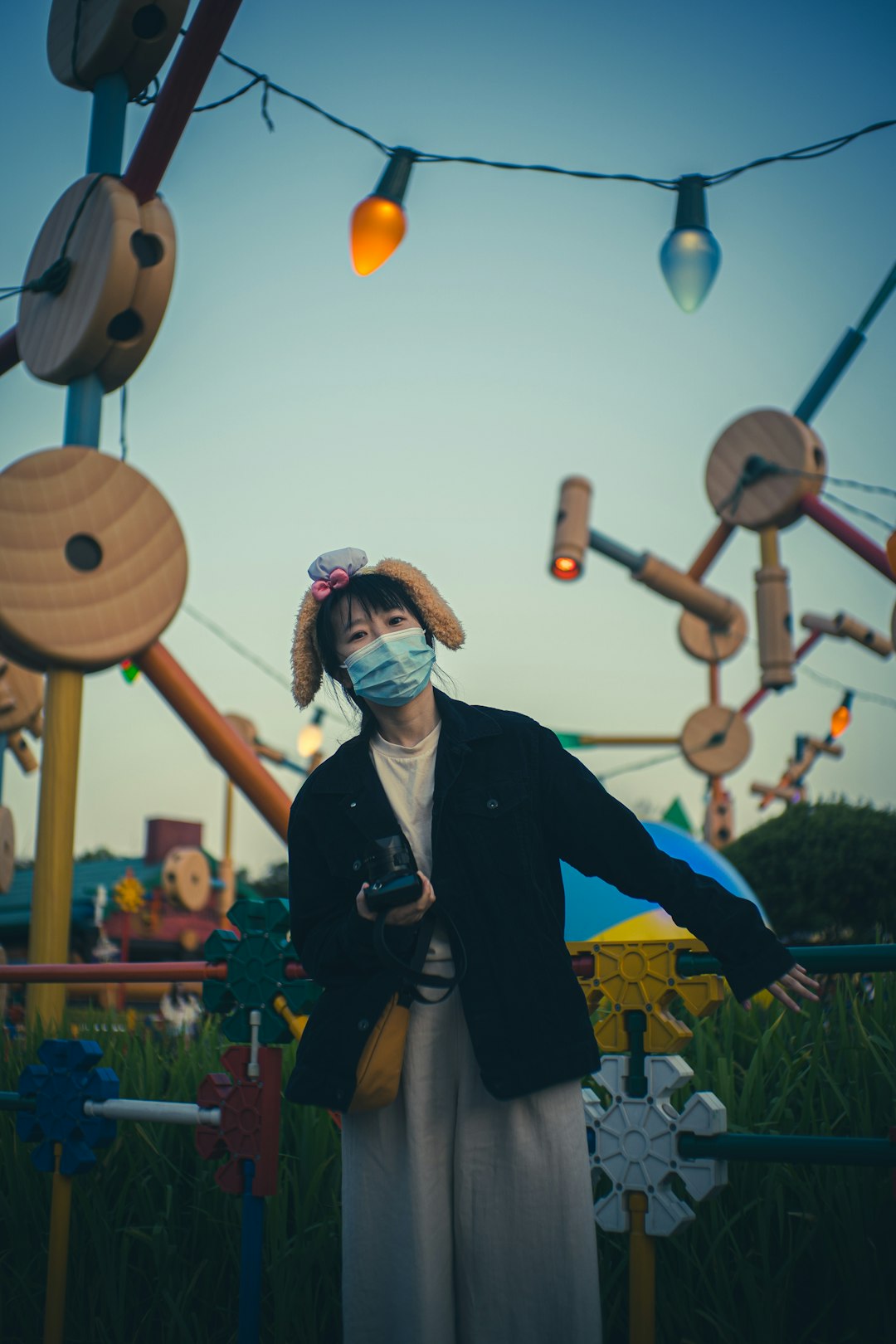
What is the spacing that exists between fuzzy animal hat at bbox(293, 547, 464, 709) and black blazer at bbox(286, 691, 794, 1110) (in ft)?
0.56

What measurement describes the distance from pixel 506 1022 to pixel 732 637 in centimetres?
1277

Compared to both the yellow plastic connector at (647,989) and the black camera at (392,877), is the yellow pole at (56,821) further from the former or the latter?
the black camera at (392,877)

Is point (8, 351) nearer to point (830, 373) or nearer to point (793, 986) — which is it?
point (793, 986)

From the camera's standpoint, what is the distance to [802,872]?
11773 millimetres

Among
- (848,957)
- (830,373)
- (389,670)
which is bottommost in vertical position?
(848,957)

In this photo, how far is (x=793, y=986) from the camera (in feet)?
6.12

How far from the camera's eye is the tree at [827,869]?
1152 centimetres

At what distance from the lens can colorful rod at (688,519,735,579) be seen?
41.0 ft

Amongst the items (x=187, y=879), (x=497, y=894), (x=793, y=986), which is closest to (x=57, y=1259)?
(x=497, y=894)

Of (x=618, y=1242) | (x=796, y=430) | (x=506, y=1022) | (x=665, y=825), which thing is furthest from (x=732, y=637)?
(x=506, y=1022)

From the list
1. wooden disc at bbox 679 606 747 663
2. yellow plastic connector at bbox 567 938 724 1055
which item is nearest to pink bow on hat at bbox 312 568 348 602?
yellow plastic connector at bbox 567 938 724 1055

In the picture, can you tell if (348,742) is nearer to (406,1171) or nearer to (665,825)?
(406,1171)

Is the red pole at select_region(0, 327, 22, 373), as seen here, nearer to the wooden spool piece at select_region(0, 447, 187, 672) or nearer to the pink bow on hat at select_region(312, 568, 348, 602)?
the wooden spool piece at select_region(0, 447, 187, 672)

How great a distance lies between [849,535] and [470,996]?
7955 millimetres
